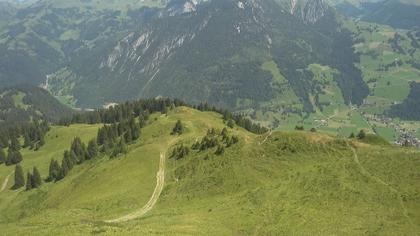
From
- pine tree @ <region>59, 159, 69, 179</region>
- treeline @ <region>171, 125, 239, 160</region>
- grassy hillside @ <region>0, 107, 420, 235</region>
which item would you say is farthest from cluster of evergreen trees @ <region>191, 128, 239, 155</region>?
pine tree @ <region>59, 159, 69, 179</region>

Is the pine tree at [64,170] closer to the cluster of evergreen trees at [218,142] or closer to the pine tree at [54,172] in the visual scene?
the pine tree at [54,172]

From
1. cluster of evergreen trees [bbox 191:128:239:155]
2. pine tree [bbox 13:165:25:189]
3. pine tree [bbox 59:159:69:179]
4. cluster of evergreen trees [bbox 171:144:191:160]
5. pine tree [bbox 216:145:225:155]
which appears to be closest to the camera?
pine tree [bbox 216:145:225:155]

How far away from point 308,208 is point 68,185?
9159 cm

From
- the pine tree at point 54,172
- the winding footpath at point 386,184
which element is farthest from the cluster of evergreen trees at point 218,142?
the pine tree at point 54,172

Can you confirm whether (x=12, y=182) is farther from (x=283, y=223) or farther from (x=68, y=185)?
(x=283, y=223)

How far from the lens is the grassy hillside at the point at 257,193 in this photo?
3415 inches

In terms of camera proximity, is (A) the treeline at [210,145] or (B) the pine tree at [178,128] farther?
(B) the pine tree at [178,128]

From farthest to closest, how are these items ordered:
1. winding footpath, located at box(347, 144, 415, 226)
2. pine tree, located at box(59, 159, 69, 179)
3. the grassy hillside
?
1. pine tree, located at box(59, 159, 69, 179)
2. winding footpath, located at box(347, 144, 415, 226)
3. the grassy hillside

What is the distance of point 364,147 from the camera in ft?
394

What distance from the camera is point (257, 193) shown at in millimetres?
104688

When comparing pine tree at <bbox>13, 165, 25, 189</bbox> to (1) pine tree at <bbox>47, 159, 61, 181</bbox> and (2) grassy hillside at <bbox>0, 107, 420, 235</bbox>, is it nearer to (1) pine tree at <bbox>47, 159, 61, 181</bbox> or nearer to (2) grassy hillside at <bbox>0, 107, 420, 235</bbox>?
(1) pine tree at <bbox>47, 159, 61, 181</bbox>

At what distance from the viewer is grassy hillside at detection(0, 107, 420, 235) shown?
8675 centimetres

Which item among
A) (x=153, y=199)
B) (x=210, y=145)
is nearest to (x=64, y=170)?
(x=210, y=145)

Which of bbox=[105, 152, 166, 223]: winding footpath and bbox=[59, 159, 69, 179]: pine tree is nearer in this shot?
bbox=[105, 152, 166, 223]: winding footpath
